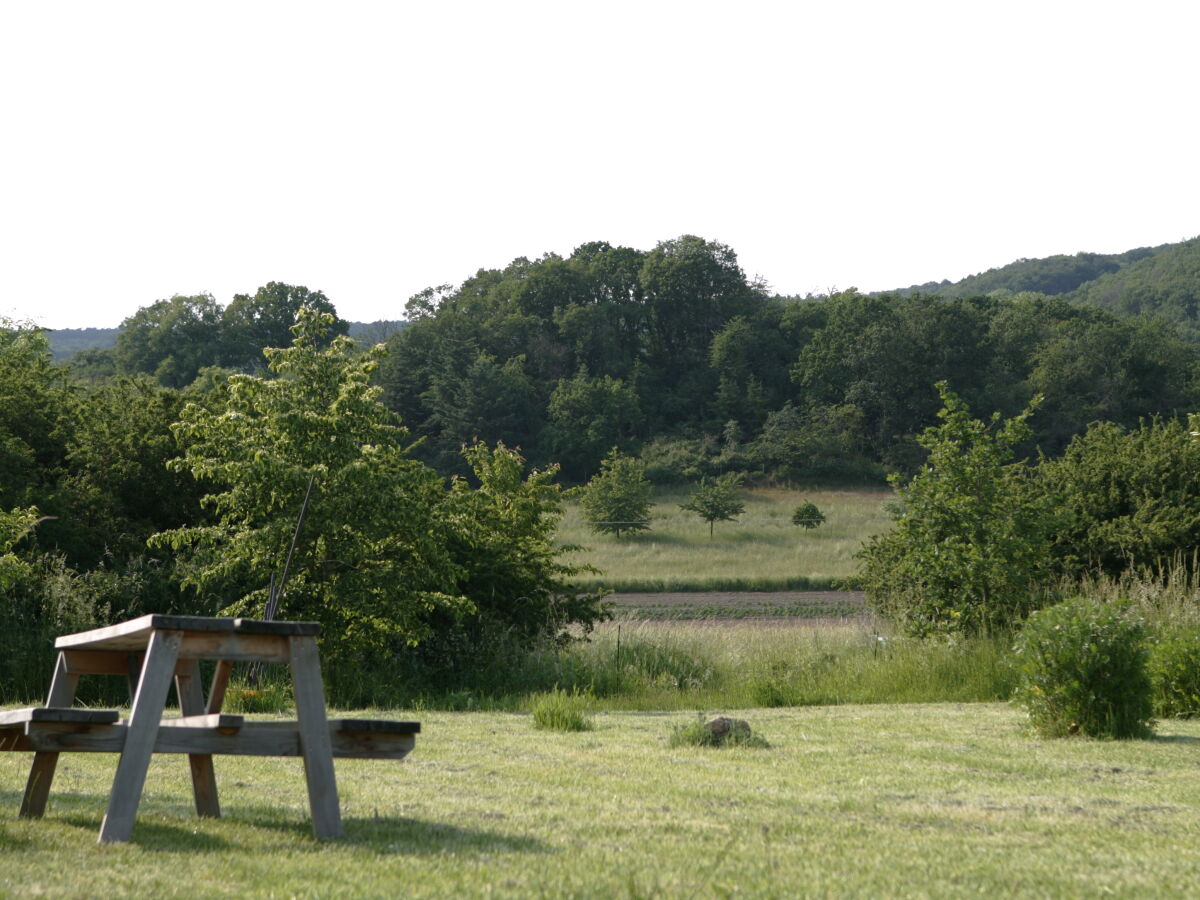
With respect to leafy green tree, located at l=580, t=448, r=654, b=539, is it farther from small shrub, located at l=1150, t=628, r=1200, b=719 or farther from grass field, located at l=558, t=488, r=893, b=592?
small shrub, located at l=1150, t=628, r=1200, b=719

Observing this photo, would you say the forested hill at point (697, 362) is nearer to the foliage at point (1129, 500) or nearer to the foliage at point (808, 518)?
the foliage at point (808, 518)

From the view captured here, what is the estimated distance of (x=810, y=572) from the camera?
44.5m

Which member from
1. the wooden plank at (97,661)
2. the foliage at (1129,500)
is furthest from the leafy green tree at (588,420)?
the wooden plank at (97,661)

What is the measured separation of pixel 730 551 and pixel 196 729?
46.3 meters

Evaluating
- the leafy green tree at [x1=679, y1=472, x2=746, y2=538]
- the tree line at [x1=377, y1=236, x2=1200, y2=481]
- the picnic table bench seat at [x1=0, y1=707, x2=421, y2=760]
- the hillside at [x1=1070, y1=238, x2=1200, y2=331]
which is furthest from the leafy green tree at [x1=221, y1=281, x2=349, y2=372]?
the picnic table bench seat at [x1=0, y1=707, x2=421, y2=760]

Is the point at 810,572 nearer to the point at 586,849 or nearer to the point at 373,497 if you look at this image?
the point at 373,497

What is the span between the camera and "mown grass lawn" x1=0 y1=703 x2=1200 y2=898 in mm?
4426

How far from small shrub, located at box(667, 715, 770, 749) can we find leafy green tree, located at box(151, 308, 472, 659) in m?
7.06

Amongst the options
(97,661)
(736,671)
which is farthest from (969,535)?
(97,661)

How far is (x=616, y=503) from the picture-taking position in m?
57.2

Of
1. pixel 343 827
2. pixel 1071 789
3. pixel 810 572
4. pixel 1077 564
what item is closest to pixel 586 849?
pixel 343 827

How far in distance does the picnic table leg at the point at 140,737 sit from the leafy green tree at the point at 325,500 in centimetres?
1045

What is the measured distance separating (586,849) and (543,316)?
110 m

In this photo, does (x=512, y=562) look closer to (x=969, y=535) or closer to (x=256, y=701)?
(x=969, y=535)
